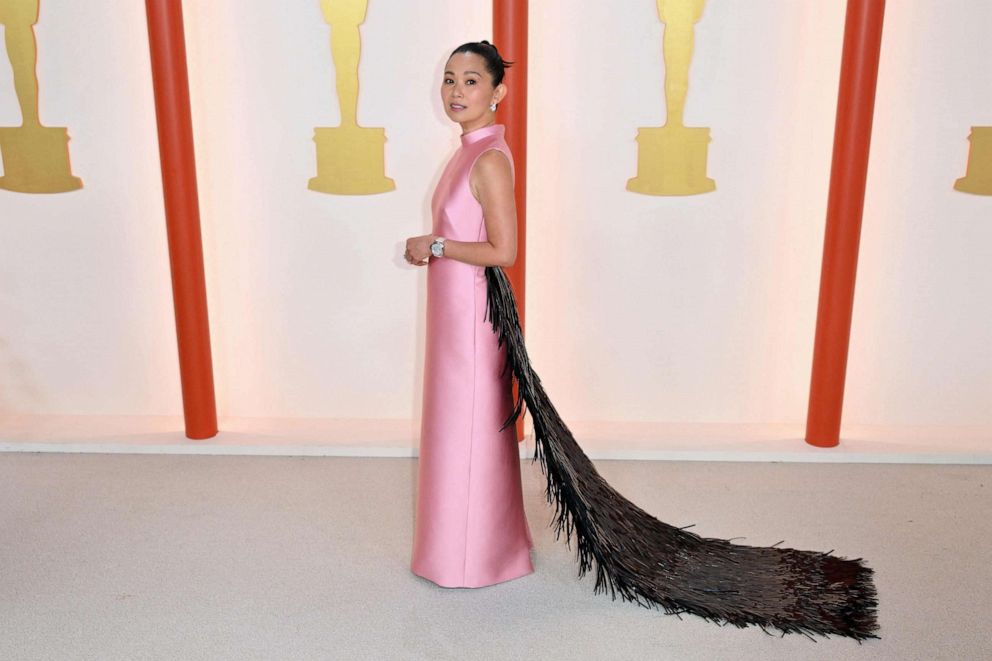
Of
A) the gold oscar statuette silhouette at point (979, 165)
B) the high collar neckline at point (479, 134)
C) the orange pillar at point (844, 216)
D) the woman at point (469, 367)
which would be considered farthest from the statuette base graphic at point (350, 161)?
the gold oscar statuette silhouette at point (979, 165)

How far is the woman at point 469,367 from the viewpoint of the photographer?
83.7 inches

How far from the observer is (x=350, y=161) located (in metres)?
3.35

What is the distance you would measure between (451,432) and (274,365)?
1556mm

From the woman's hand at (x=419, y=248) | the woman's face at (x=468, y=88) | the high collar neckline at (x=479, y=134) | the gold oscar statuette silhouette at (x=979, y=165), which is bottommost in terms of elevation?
the woman's hand at (x=419, y=248)

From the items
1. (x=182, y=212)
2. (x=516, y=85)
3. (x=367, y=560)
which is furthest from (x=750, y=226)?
(x=182, y=212)

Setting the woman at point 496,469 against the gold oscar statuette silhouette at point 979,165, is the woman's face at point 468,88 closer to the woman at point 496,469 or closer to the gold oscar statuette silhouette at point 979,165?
the woman at point 496,469

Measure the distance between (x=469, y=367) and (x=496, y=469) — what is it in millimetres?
287

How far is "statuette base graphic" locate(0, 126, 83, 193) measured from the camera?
131 inches

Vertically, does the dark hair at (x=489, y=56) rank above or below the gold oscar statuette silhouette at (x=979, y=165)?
above

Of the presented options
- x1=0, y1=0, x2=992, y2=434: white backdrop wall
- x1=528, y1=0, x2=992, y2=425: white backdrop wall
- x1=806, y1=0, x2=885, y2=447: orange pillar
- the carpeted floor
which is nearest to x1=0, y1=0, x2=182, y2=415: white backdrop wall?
x1=0, y1=0, x2=992, y2=434: white backdrop wall

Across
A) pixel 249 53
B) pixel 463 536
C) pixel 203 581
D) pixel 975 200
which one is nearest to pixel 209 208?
pixel 249 53

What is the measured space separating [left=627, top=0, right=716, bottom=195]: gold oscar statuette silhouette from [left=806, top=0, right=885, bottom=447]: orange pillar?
476 mm

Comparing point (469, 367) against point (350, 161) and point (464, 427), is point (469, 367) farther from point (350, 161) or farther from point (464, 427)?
point (350, 161)

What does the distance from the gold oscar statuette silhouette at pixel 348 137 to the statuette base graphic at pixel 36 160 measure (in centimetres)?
95
